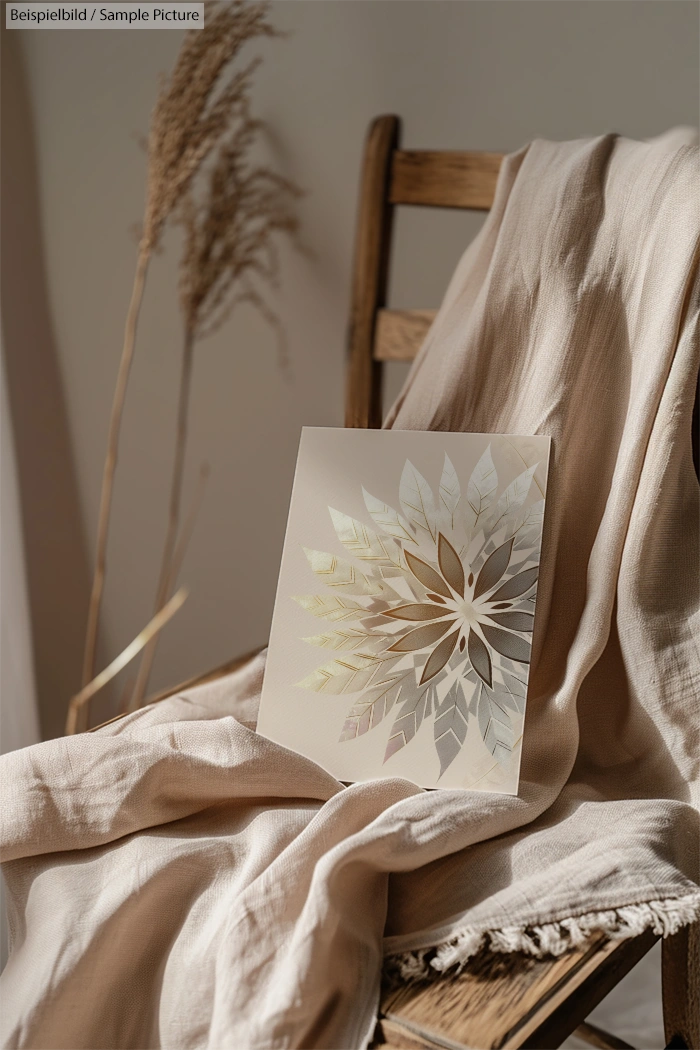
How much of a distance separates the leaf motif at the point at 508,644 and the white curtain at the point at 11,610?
600 mm

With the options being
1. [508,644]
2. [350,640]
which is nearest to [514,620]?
[508,644]

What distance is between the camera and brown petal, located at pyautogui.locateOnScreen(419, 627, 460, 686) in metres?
0.63

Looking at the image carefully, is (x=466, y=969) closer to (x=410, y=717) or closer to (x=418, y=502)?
(x=410, y=717)

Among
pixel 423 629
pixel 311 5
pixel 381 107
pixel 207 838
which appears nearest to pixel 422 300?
pixel 381 107

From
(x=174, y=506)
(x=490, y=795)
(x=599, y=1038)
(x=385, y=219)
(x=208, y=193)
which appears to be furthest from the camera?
(x=174, y=506)

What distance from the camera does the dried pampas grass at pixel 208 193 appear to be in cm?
101

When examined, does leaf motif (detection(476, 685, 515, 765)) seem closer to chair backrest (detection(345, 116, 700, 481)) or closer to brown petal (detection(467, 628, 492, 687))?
brown petal (detection(467, 628, 492, 687))

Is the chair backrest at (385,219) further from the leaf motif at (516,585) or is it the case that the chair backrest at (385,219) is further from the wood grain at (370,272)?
the leaf motif at (516,585)

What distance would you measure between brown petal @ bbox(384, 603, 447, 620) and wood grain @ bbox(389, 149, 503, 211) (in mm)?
426

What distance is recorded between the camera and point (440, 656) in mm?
633

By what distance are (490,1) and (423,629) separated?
69 cm

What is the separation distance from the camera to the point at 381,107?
1024 mm

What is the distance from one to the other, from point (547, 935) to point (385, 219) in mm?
704

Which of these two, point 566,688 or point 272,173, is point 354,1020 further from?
point 272,173
